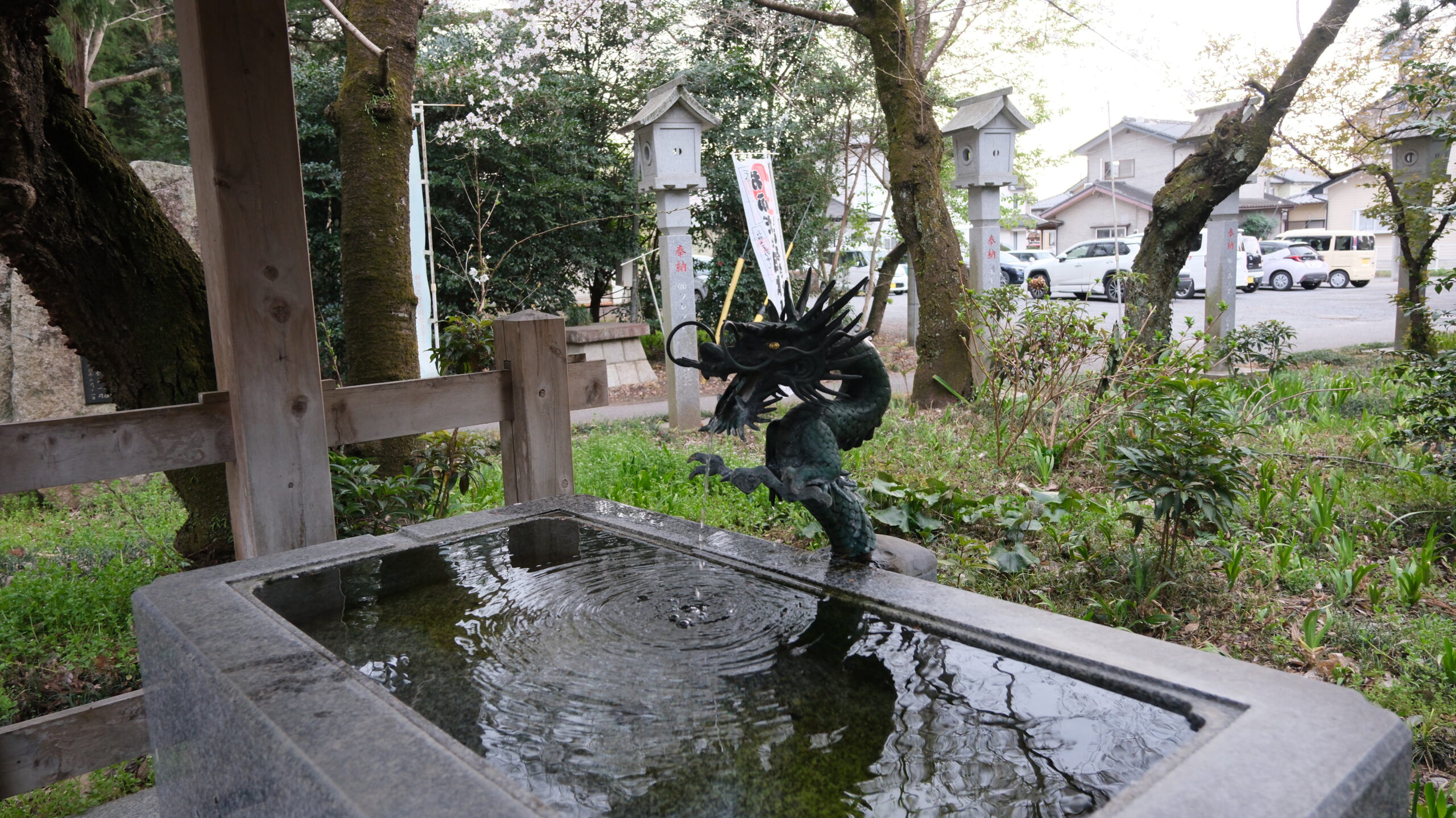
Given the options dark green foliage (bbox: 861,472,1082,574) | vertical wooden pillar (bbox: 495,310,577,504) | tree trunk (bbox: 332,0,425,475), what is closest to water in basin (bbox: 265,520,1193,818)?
vertical wooden pillar (bbox: 495,310,577,504)

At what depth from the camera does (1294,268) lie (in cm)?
2512

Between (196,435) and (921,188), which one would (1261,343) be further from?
(196,435)

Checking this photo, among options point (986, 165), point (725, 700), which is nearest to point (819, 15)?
point (986, 165)

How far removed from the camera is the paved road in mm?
13281

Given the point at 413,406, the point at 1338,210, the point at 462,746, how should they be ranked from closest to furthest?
the point at 462,746 < the point at 413,406 < the point at 1338,210

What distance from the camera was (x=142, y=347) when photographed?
3527mm

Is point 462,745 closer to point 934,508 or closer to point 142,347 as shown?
point 142,347

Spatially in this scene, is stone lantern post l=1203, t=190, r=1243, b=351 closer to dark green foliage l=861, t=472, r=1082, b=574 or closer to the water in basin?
dark green foliage l=861, t=472, r=1082, b=574

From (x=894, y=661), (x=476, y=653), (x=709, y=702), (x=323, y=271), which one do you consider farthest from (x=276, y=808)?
(x=323, y=271)

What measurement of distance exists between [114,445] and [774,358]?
1968mm

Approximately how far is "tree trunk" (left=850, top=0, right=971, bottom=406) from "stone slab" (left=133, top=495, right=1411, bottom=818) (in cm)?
564

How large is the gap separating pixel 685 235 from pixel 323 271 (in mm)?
5119

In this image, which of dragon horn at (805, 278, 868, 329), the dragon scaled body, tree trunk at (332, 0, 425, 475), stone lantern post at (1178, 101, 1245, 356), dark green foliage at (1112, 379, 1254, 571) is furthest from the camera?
stone lantern post at (1178, 101, 1245, 356)

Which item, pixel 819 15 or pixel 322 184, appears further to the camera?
pixel 322 184
